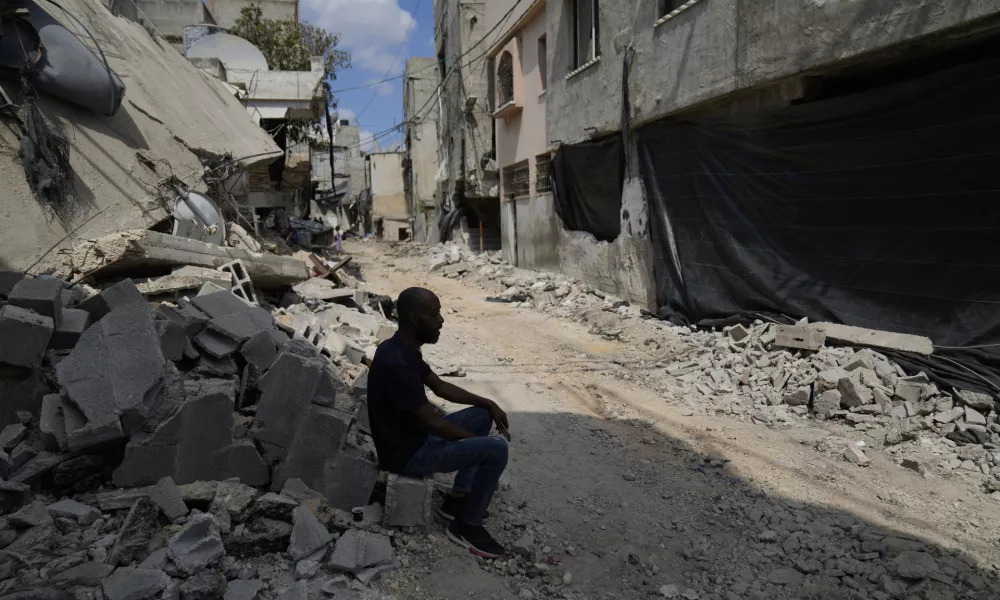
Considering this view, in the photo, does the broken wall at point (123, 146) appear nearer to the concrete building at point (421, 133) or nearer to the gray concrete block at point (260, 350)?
the gray concrete block at point (260, 350)

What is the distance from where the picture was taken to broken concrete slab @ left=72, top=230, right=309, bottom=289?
6.42 meters

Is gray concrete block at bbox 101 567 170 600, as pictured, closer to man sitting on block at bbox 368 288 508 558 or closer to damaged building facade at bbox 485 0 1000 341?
man sitting on block at bbox 368 288 508 558

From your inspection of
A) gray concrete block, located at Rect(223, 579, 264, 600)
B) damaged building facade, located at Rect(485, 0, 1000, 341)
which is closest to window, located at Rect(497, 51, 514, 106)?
damaged building facade, located at Rect(485, 0, 1000, 341)

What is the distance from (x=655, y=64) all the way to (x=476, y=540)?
7597mm

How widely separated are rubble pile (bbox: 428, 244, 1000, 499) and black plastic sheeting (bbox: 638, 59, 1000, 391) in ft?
0.80

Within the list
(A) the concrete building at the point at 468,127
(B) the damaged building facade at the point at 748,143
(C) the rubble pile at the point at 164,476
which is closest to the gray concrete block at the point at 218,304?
(C) the rubble pile at the point at 164,476

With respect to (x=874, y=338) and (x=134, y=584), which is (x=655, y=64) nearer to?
(x=874, y=338)

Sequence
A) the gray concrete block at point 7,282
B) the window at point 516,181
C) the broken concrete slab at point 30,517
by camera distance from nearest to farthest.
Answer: the broken concrete slab at point 30,517 < the gray concrete block at point 7,282 < the window at point 516,181

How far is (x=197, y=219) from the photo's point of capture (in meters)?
8.23

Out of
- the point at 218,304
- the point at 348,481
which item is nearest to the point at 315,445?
the point at 348,481

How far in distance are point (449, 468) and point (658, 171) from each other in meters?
6.76

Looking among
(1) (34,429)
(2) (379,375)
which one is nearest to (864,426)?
(2) (379,375)

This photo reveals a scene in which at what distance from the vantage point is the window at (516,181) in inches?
616

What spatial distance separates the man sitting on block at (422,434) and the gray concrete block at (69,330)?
2.15 meters
